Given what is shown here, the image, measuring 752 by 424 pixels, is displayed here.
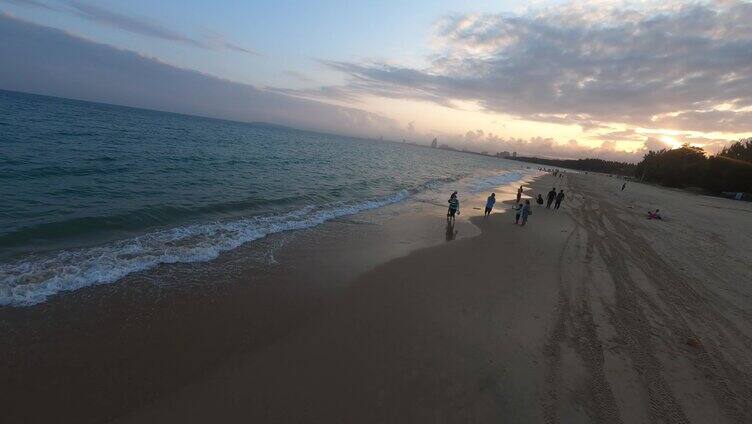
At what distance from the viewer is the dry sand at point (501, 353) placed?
5.23 m

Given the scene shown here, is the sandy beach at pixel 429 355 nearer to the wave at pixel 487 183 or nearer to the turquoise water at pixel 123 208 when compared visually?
the turquoise water at pixel 123 208

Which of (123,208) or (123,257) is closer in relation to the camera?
(123,257)

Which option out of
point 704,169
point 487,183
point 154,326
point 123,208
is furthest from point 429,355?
point 704,169

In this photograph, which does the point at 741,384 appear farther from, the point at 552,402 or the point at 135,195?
the point at 135,195

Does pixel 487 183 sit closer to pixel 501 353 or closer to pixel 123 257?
pixel 501 353

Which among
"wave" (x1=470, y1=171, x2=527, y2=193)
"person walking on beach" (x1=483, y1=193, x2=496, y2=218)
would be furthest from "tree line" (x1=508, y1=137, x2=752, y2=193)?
"person walking on beach" (x1=483, y1=193, x2=496, y2=218)

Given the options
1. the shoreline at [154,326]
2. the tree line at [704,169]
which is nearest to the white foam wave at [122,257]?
the shoreline at [154,326]

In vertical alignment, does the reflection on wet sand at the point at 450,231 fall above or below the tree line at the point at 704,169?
below

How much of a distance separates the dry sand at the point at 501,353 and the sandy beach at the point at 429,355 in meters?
0.03

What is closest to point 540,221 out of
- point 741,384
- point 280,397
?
point 741,384

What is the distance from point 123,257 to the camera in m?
9.90

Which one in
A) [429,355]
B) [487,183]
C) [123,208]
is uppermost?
[487,183]

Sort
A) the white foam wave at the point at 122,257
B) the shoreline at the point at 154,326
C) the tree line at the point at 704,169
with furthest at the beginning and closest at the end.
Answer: the tree line at the point at 704,169
the white foam wave at the point at 122,257
the shoreline at the point at 154,326

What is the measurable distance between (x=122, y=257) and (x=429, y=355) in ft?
28.8
